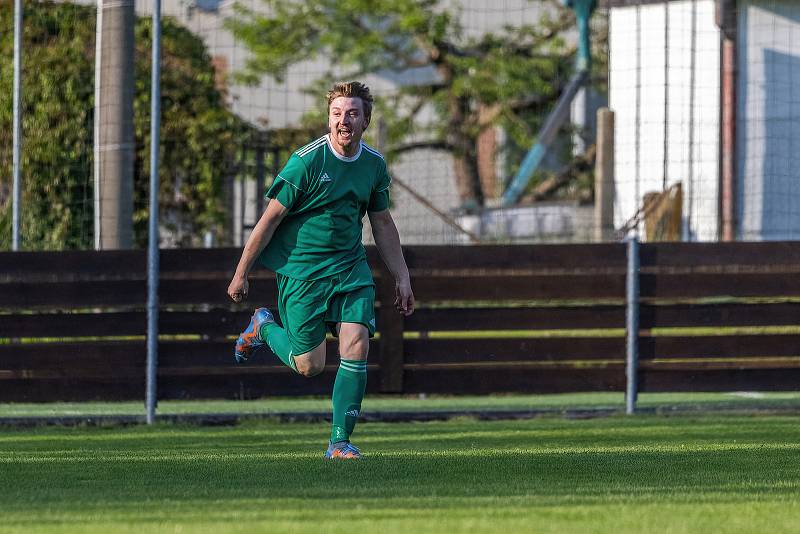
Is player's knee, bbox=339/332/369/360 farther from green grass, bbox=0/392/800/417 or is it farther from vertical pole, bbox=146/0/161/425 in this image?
green grass, bbox=0/392/800/417

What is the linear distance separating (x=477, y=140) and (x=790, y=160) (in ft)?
58.3

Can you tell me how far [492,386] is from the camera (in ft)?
37.2

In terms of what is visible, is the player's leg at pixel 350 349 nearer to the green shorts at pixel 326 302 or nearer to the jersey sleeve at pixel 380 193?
the green shorts at pixel 326 302

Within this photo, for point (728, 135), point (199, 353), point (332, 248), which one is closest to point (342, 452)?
point (332, 248)

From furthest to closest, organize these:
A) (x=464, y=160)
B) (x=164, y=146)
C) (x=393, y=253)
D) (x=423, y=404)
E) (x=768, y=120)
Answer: (x=464, y=160) < (x=768, y=120) < (x=164, y=146) < (x=423, y=404) < (x=393, y=253)

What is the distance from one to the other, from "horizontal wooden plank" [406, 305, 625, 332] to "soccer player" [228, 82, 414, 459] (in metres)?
3.53

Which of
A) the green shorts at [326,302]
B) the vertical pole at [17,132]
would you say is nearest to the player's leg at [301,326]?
the green shorts at [326,302]

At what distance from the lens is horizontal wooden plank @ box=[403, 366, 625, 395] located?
37.1 feet

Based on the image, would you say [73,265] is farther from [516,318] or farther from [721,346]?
[721,346]

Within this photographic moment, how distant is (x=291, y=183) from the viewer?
24.6 ft

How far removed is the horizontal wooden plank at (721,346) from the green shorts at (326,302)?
4.30 metres

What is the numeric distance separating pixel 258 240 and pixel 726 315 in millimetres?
4948

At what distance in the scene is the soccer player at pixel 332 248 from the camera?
7508 mm

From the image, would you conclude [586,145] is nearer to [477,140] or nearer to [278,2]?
[477,140]
